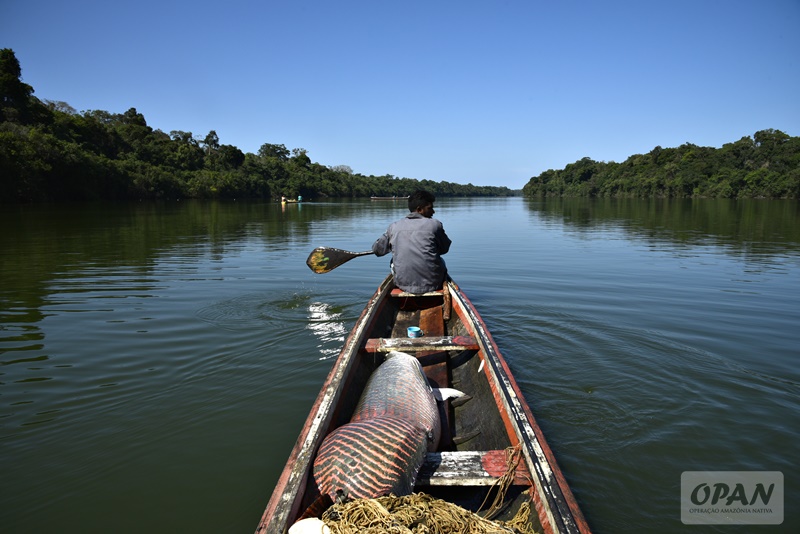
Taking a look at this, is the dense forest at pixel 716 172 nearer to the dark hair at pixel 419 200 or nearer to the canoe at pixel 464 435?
the dark hair at pixel 419 200

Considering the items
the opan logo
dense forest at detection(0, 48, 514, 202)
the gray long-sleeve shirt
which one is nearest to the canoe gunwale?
the opan logo

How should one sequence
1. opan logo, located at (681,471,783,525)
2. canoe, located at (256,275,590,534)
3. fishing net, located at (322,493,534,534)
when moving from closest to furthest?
1. fishing net, located at (322,493,534,534)
2. canoe, located at (256,275,590,534)
3. opan logo, located at (681,471,783,525)

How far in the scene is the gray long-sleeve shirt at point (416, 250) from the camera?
5902mm

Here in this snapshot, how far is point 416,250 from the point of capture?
607cm

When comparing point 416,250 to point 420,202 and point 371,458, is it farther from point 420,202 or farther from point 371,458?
point 371,458

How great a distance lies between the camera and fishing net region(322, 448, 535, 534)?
1.99 metres

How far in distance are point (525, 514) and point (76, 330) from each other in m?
6.46

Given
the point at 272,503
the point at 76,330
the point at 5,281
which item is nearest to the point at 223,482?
the point at 272,503

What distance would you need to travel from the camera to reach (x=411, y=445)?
8.28ft

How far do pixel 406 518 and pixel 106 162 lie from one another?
53024 mm

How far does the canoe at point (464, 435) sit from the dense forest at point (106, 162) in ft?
131

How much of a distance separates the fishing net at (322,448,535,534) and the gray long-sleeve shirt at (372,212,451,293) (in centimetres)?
401

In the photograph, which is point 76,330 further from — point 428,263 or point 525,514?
point 525,514

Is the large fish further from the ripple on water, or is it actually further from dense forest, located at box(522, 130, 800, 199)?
dense forest, located at box(522, 130, 800, 199)
